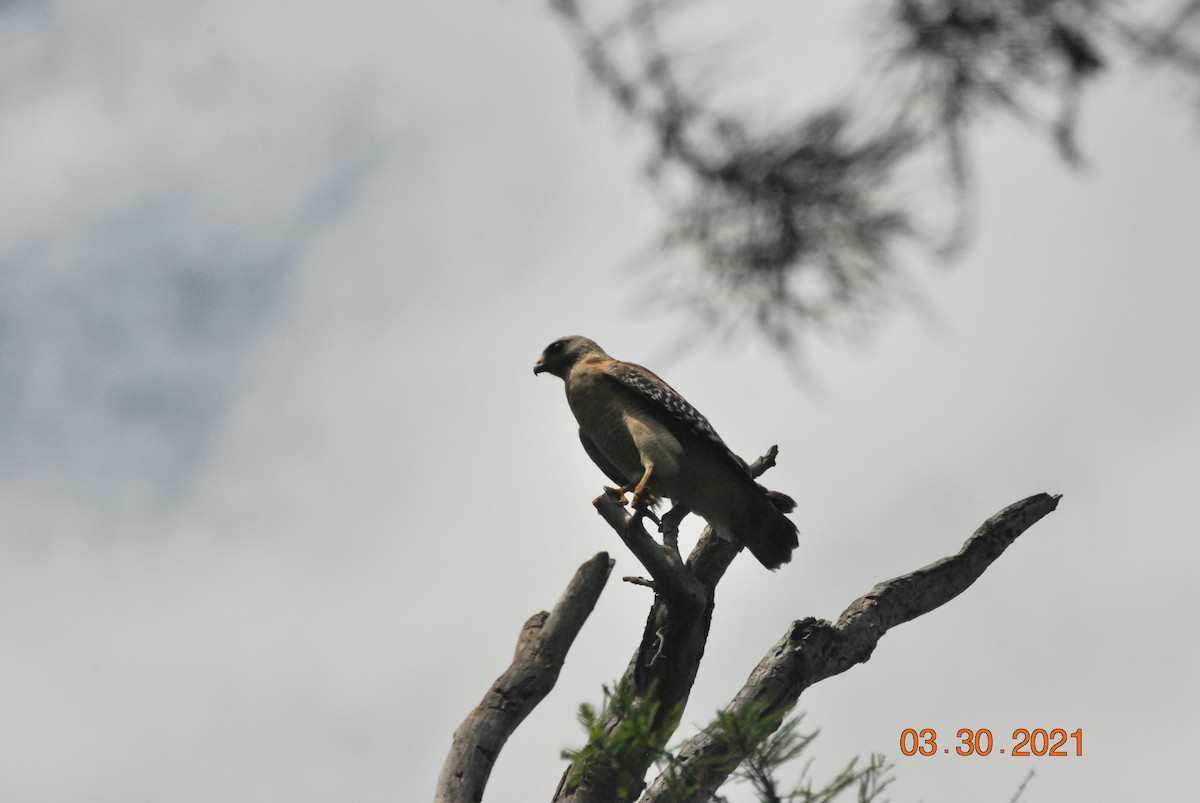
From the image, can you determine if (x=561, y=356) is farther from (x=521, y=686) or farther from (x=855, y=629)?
(x=521, y=686)

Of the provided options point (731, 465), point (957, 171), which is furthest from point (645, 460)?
point (957, 171)

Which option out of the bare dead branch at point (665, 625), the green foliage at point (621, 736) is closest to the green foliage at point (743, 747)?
the green foliage at point (621, 736)

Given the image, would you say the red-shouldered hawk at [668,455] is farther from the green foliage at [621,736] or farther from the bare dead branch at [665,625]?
the green foliage at [621,736]

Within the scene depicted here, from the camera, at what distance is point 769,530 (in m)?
6.21

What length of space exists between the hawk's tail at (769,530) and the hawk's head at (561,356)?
1753mm

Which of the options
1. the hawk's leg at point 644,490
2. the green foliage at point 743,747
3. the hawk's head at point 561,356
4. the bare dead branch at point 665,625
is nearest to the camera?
the green foliage at point 743,747

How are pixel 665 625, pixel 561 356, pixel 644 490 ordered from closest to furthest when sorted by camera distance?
pixel 665 625 → pixel 644 490 → pixel 561 356

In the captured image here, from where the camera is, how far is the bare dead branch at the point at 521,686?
4.11 meters

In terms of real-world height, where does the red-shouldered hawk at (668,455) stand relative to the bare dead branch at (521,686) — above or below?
above

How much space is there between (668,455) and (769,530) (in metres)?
0.66

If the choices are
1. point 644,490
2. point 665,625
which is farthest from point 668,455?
point 665,625

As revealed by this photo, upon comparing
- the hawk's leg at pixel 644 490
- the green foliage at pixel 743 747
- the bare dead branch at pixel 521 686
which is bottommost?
the green foliage at pixel 743 747

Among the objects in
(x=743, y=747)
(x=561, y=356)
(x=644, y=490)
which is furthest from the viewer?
(x=561, y=356)

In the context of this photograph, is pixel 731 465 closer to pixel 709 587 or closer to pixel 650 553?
pixel 709 587
